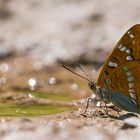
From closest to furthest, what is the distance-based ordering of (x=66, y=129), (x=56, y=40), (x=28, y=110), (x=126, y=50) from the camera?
(x=66, y=129), (x=126, y=50), (x=28, y=110), (x=56, y=40)

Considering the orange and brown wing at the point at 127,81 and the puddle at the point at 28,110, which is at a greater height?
the orange and brown wing at the point at 127,81

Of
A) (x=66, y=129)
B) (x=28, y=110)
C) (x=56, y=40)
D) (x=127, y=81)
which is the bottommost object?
(x=66, y=129)

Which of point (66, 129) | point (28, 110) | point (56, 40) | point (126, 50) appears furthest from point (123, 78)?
point (56, 40)

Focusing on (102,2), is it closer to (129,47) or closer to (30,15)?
(30,15)

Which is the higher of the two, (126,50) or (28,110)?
(126,50)

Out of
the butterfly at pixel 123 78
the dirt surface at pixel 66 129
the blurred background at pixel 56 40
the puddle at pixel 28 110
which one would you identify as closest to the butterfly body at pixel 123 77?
the butterfly at pixel 123 78

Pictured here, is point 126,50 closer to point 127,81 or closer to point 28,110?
point 127,81

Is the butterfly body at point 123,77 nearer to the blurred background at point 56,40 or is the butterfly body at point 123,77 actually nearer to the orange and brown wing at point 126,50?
the orange and brown wing at point 126,50
